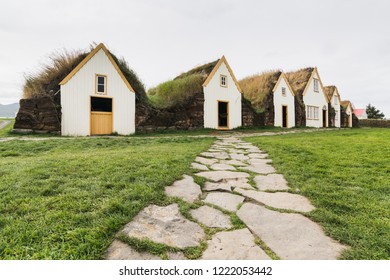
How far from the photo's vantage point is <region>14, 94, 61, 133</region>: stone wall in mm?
13773

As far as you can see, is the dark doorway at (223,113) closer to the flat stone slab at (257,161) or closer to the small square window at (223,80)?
the small square window at (223,80)

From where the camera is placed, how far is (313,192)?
11.1ft

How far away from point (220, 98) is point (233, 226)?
18.2 m

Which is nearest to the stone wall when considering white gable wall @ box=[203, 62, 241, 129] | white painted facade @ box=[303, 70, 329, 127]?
white gable wall @ box=[203, 62, 241, 129]

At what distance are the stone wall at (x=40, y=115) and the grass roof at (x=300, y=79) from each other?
24.7 meters

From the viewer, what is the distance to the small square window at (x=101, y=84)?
1552 cm

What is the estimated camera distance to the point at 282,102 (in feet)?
81.4

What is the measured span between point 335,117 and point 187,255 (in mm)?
37601

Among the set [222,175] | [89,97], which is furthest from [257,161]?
[89,97]

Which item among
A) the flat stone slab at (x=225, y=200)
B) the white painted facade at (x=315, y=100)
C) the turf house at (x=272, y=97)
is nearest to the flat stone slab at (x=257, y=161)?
the flat stone slab at (x=225, y=200)

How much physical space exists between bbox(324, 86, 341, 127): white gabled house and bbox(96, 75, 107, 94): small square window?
97.2ft

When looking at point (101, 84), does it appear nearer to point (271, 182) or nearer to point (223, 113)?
point (223, 113)

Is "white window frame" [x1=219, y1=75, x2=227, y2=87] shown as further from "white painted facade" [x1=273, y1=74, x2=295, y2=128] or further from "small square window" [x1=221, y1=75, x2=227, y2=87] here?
"white painted facade" [x1=273, y1=74, x2=295, y2=128]
